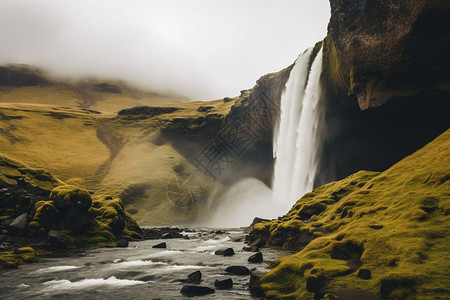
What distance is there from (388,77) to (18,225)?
2286 inches

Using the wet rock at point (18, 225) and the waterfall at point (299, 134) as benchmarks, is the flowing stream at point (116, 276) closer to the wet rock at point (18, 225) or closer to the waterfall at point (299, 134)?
the wet rock at point (18, 225)

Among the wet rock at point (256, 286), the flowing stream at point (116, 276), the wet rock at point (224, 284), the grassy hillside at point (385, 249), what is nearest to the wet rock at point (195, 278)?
the flowing stream at point (116, 276)

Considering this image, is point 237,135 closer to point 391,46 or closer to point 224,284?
point 391,46

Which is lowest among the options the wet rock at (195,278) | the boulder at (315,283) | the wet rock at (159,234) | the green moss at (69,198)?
the wet rock at (159,234)

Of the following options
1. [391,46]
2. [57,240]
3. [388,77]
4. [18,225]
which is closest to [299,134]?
[388,77]

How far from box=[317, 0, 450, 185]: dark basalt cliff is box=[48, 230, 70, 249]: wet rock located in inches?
1998

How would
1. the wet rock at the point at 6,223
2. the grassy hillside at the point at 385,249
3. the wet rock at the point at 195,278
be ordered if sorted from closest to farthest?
1. the grassy hillside at the point at 385,249
2. the wet rock at the point at 195,278
3. the wet rock at the point at 6,223

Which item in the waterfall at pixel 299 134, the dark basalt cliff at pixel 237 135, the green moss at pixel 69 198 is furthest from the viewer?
the dark basalt cliff at pixel 237 135

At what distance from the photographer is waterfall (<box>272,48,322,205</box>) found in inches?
2832

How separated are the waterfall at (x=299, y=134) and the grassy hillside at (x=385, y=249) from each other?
37.9 meters

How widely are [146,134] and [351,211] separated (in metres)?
175

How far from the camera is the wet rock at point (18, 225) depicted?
39.7 metres

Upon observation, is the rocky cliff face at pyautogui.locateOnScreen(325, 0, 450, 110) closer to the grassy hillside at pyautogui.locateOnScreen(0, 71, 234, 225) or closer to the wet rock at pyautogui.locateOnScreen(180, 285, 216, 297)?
the wet rock at pyautogui.locateOnScreen(180, 285, 216, 297)

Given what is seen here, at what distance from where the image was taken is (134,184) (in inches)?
5497
